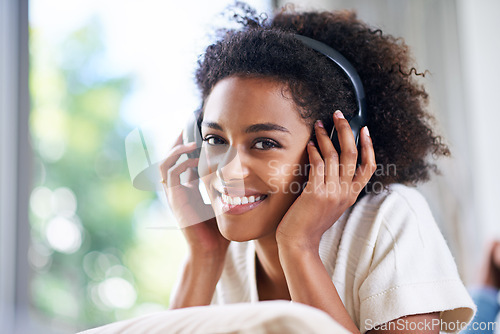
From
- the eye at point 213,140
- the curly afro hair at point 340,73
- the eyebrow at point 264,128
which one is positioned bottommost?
the eye at point 213,140

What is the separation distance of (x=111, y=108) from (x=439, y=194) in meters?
1.22

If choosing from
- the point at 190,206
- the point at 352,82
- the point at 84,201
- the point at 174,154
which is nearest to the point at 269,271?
the point at 190,206

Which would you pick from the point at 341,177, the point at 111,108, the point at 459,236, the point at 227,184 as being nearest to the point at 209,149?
the point at 227,184

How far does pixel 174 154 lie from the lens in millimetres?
891

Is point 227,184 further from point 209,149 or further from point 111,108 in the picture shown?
point 111,108

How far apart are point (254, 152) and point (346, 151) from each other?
0.15m

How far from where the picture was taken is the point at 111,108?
1.69 metres

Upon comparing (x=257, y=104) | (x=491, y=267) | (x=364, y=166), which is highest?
(x=257, y=104)

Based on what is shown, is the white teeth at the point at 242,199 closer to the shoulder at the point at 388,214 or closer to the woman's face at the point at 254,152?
the woman's face at the point at 254,152

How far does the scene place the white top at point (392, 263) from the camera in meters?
0.72

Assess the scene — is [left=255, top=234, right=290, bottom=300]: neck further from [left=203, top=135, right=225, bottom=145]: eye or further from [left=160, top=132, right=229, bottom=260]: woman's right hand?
[left=203, top=135, right=225, bottom=145]: eye

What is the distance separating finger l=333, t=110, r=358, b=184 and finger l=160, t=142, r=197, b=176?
0.29m

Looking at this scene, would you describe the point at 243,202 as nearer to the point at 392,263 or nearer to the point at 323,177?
the point at 323,177

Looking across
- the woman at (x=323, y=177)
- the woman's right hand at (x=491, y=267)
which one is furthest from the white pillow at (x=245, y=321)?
the woman's right hand at (x=491, y=267)
